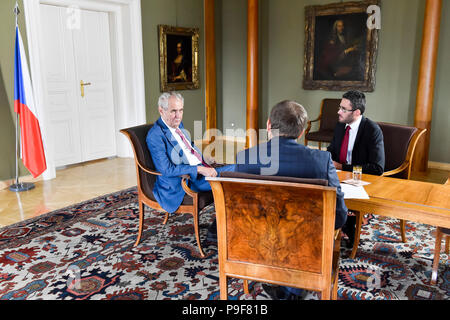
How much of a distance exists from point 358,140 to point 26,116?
401 cm

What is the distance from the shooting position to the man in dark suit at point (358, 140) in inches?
133

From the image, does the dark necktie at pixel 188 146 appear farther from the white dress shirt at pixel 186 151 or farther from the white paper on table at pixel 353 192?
the white paper on table at pixel 353 192

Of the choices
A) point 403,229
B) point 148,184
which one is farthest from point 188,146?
point 403,229

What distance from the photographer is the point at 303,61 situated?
740 centimetres

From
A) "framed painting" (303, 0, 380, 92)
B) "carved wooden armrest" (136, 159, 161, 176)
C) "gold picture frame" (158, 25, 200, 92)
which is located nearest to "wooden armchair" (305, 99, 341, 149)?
"framed painting" (303, 0, 380, 92)

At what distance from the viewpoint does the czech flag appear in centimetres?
497

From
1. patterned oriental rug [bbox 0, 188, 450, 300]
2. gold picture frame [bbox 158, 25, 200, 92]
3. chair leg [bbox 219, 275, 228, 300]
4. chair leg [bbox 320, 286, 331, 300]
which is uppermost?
gold picture frame [bbox 158, 25, 200, 92]

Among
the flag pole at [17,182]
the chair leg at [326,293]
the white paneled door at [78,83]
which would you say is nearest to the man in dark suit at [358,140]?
the chair leg at [326,293]

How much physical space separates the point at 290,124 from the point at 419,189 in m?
1.29

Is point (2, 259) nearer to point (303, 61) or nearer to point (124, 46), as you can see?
point (124, 46)

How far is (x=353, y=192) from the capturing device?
8.82ft

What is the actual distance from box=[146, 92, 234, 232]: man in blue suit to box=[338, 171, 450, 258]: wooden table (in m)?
1.27

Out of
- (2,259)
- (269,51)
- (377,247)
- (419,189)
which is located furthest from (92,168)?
(419,189)

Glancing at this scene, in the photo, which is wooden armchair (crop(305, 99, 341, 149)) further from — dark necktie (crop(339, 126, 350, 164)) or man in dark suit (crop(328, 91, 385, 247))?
man in dark suit (crop(328, 91, 385, 247))
